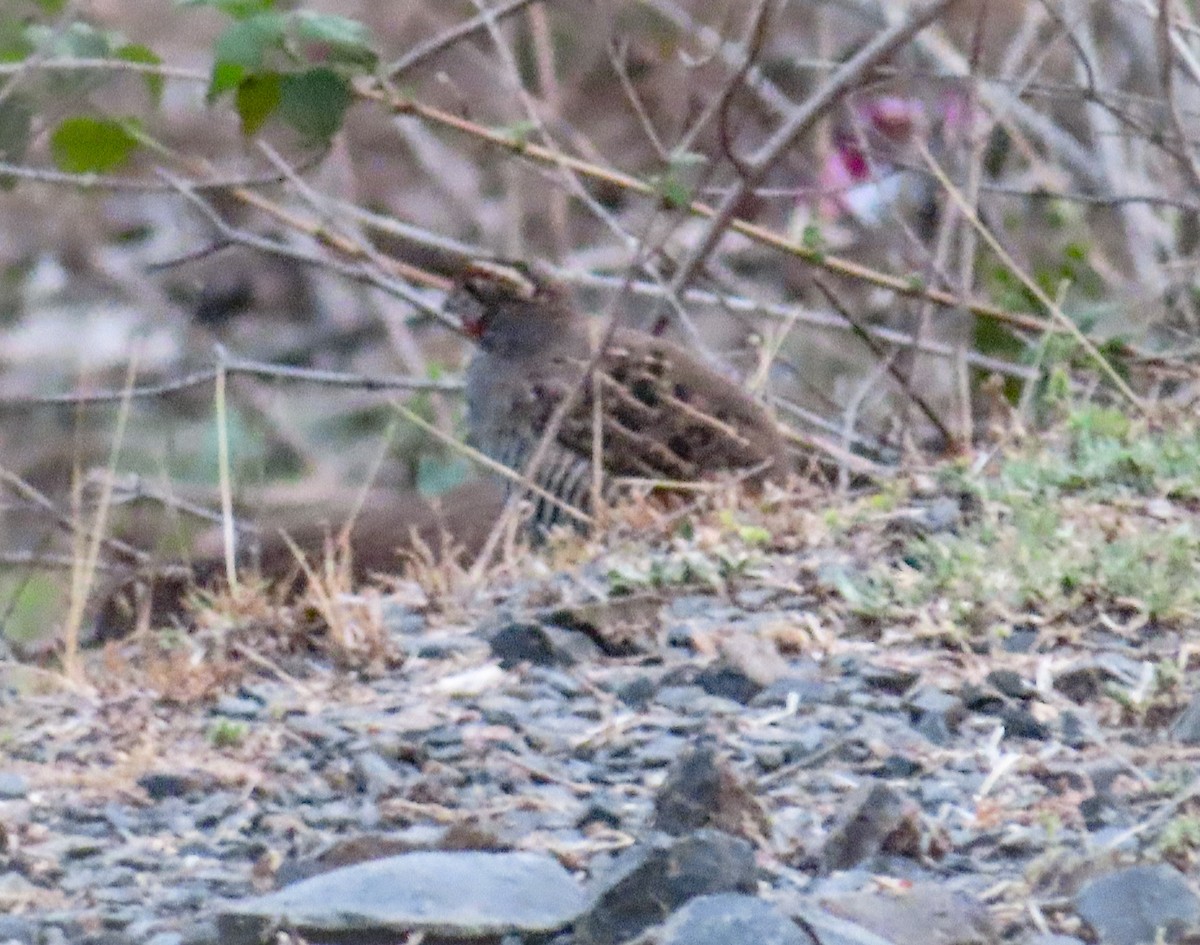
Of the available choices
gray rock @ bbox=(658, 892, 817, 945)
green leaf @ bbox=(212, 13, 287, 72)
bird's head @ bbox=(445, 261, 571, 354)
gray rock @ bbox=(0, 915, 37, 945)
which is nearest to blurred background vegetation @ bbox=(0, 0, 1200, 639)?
green leaf @ bbox=(212, 13, 287, 72)

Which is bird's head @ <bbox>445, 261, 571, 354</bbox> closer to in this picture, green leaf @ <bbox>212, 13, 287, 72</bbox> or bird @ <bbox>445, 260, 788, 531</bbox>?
bird @ <bbox>445, 260, 788, 531</bbox>

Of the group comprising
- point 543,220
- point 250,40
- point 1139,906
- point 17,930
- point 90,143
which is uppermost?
point 250,40

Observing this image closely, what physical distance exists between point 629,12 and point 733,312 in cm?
358

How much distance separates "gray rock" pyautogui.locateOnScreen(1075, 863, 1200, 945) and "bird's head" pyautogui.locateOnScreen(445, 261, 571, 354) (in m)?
4.02

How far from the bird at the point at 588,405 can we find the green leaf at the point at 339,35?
96 cm

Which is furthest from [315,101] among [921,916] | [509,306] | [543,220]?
[543,220]

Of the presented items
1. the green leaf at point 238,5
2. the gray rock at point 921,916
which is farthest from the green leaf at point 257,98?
the gray rock at point 921,916

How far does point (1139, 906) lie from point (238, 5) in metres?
3.43

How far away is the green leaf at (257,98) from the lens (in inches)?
229

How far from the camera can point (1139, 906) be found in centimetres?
292

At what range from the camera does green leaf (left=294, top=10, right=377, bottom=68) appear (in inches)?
215

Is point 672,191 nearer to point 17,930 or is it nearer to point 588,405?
point 588,405

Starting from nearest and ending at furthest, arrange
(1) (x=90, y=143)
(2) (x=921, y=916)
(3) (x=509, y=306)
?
(2) (x=921, y=916), (1) (x=90, y=143), (3) (x=509, y=306)

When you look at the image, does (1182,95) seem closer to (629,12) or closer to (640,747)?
(629,12)
